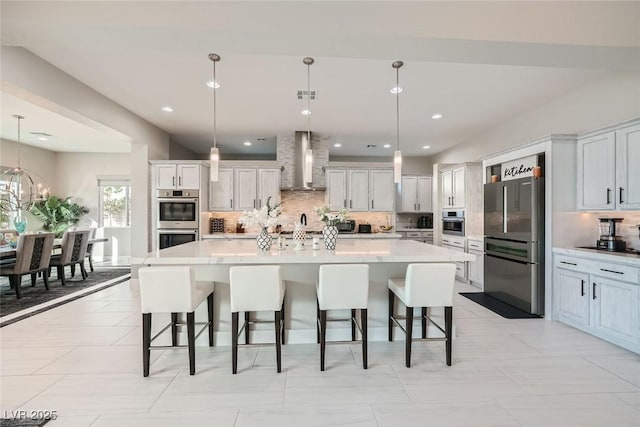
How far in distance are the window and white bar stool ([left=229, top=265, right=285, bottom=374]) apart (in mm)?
7482

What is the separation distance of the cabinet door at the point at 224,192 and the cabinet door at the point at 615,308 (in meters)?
5.63

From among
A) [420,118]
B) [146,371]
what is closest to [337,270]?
[146,371]

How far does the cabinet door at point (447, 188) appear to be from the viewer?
20.1ft

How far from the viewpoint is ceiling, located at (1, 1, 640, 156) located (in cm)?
210

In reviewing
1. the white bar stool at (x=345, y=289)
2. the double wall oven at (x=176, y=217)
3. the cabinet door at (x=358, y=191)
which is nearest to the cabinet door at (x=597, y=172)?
the white bar stool at (x=345, y=289)

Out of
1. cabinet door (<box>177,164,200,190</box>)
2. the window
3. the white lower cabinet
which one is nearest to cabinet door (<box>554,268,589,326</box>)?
the white lower cabinet

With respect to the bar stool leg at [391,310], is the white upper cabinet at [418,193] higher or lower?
higher

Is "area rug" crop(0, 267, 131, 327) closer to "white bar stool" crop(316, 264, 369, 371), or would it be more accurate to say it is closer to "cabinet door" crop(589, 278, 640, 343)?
"white bar stool" crop(316, 264, 369, 371)

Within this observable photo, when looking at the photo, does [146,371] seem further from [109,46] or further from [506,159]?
[506,159]

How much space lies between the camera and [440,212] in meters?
6.56

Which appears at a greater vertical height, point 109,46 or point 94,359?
point 109,46

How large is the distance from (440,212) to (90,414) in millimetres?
6324

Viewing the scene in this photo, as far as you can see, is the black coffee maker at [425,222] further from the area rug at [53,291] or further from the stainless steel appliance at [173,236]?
the area rug at [53,291]

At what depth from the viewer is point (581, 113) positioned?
155 inches
